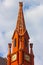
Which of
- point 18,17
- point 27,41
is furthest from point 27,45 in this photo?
point 18,17

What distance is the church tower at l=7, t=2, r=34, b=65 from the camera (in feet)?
317

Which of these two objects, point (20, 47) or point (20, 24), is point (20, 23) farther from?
point (20, 47)

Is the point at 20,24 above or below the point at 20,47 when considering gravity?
above

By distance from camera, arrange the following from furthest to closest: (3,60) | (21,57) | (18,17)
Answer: (3,60) < (18,17) < (21,57)

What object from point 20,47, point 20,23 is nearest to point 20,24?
point 20,23

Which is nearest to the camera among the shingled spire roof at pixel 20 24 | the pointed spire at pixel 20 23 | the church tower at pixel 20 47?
the church tower at pixel 20 47

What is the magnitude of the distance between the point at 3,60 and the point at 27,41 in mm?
12068

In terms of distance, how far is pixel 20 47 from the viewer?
3841 inches

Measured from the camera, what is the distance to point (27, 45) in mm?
99938

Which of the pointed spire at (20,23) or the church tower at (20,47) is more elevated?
the pointed spire at (20,23)

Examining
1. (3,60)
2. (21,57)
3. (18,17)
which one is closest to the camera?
(21,57)

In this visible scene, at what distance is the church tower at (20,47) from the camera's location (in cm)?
9662

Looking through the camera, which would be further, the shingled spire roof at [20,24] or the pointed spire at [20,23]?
the pointed spire at [20,23]

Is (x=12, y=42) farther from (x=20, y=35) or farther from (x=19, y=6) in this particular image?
(x=19, y=6)
